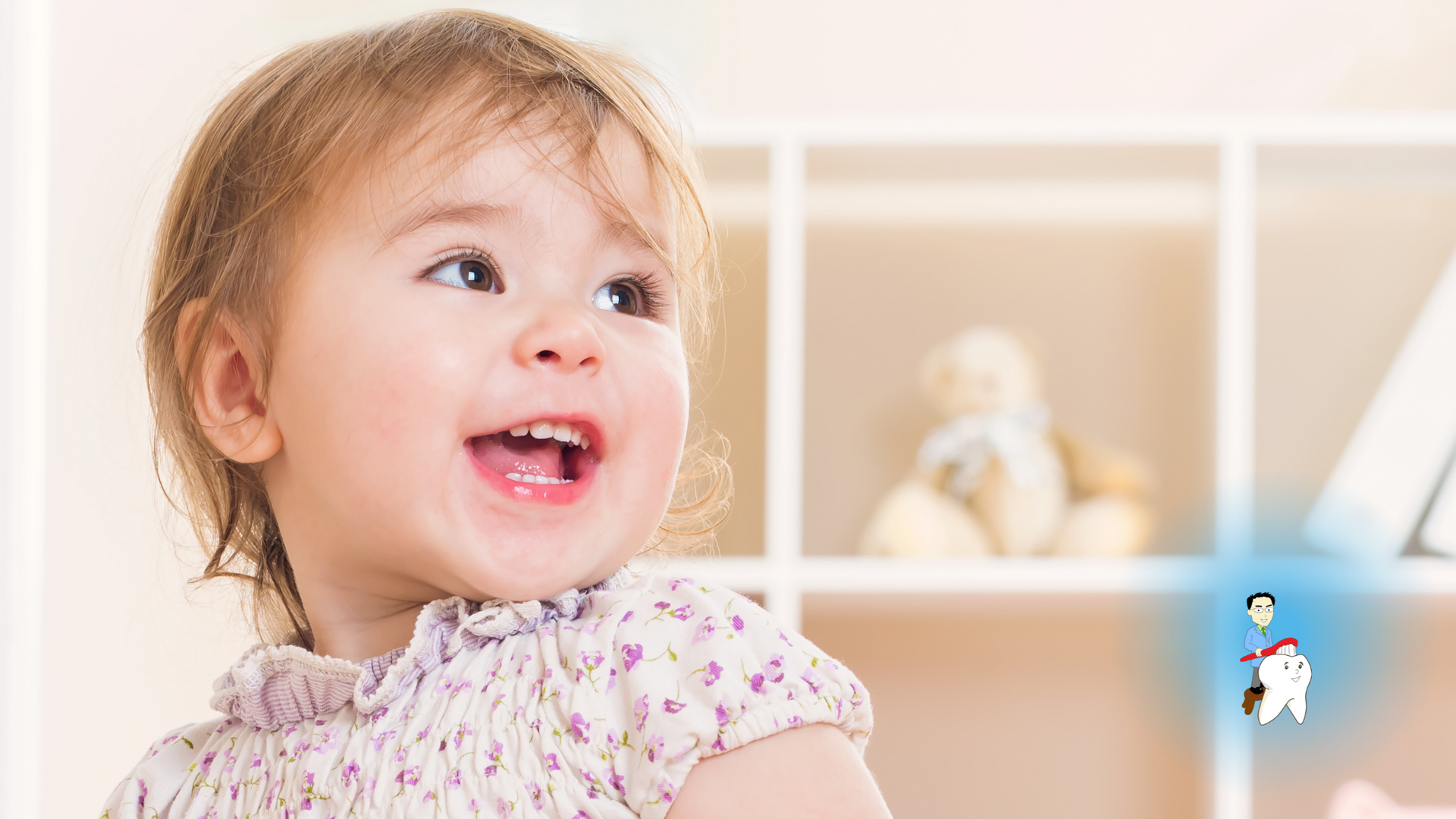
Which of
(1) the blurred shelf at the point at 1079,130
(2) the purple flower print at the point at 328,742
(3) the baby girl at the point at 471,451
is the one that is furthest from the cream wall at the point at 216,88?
(2) the purple flower print at the point at 328,742

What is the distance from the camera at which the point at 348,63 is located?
62cm

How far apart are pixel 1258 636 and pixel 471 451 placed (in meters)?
1.42

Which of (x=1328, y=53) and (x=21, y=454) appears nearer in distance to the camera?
(x=21, y=454)

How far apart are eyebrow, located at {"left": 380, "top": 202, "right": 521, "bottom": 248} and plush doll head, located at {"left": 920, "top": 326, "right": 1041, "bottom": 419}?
1235mm

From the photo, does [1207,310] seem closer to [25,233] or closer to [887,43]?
[887,43]

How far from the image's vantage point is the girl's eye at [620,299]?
585 mm

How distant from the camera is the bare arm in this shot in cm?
45

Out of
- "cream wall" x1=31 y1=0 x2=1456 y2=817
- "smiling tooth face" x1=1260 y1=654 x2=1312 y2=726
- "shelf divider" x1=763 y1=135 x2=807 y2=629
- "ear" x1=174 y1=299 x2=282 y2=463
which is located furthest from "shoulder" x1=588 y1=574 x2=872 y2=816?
"smiling tooth face" x1=1260 y1=654 x2=1312 y2=726

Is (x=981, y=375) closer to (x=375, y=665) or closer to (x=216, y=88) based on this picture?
(x=216, y=88)

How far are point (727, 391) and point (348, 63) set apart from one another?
1232 mm

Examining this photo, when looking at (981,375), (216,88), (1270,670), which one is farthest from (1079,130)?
(216,88)

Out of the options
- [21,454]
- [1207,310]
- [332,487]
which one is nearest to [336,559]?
[332,487]

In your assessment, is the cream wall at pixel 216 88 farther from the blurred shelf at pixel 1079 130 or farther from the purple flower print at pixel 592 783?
the purple flower print at pixel 592 783

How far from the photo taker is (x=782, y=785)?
1.48ft
